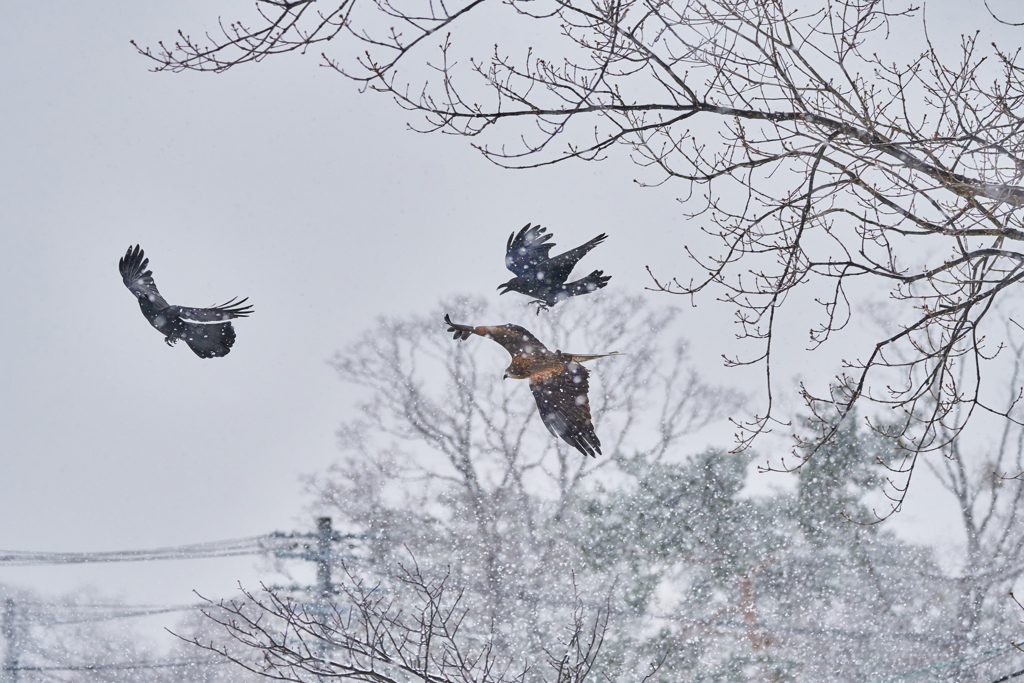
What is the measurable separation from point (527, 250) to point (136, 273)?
3.98 feet

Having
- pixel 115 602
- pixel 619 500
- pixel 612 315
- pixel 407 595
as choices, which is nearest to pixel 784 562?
pixel 619 500

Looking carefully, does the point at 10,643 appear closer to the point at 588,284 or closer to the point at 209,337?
the point at 209,337

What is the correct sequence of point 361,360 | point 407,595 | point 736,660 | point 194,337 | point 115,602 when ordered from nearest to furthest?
point 194,337 < point 736,660 < point 407,595 < point 115,602 < point 361,360

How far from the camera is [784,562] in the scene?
219 inches

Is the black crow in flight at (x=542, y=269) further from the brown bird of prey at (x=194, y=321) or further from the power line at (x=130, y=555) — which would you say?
the power line at (x=130, y=555)

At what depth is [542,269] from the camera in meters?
1.80

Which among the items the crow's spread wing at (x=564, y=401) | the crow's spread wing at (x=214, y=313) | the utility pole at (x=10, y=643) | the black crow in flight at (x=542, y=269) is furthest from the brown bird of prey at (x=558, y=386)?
the utility pole at (x=10, y=643)

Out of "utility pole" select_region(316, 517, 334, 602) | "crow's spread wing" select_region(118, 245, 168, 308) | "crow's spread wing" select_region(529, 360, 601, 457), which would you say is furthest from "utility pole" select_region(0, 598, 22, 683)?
"crow's spread wing" select_region(529, 360, 601, 457)

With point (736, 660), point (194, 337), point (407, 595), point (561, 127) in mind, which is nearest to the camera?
point (561, 127)

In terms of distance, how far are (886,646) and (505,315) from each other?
13.5 ft

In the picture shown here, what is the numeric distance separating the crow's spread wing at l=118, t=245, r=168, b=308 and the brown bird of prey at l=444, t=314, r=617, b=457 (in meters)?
1.02

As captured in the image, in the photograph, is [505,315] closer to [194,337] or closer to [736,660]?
[736,660]

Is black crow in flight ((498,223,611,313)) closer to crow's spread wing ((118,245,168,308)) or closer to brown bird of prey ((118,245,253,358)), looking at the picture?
brown bird of prey ((118,245,253,358))

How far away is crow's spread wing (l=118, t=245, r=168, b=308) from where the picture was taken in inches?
83.1
